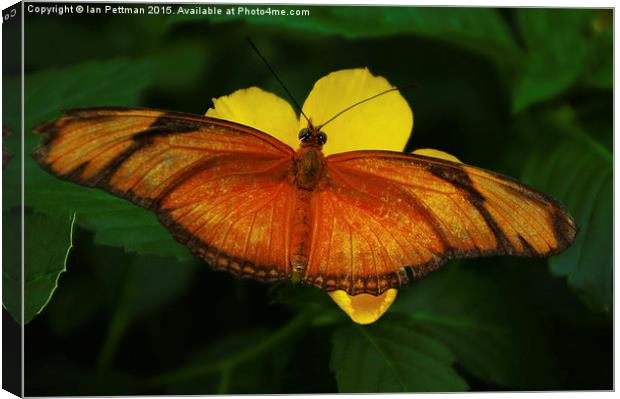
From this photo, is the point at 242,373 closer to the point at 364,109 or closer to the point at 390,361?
the point at 390,361

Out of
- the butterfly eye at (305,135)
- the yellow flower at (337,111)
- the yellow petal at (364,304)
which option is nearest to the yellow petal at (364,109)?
the yellow flower at (337,111)

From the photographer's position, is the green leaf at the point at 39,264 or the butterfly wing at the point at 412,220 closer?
the butterfly wing at the point at 412,220

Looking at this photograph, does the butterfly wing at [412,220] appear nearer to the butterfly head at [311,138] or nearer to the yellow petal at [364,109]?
the butterfly head at [311,138]

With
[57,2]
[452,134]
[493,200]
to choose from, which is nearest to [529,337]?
[452,134]

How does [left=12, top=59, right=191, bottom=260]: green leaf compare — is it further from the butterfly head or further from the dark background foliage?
the butterfly head

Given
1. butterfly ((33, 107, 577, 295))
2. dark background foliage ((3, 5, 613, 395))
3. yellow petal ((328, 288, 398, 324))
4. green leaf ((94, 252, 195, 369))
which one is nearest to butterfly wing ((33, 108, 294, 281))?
butterfly ((33, 107, 577, 295))

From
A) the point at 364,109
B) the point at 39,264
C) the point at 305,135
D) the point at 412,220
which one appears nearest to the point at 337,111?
the point at 364,109
